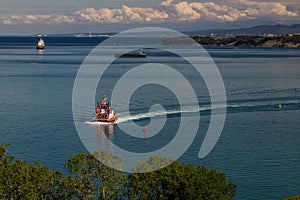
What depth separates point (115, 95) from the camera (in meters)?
34.0

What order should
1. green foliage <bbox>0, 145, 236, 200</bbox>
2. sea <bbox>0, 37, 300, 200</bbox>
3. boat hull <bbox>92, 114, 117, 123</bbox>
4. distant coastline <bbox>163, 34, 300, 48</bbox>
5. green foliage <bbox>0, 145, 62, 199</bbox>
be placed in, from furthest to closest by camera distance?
distant coastline <bbox>163, 34, 300, 48</bbox>
boat hull <bbox>92, 114, 117, 123</bbox>
sea <bbox>0, 37, 300, 200</bbox>
green foliage <bbox>0, 145, 236, 200</bbox>
green foliage <bbox>0, 145, 62, 199</bbox>

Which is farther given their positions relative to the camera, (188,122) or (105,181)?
(188,122)

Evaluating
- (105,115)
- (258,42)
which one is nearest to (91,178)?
(105,115)

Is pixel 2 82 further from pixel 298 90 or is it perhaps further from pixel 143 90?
pixel 298 90

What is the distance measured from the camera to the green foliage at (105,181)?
37.0 ft

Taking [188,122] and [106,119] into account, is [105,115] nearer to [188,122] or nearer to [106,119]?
[106,119]

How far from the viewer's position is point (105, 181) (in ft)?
39.6

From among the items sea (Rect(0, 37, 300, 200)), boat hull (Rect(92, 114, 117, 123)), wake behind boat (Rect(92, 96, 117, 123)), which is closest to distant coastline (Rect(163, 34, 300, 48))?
sea (Rect(0, 37, 300, 200))

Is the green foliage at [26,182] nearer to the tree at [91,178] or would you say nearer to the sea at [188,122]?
the tree at [91,178]

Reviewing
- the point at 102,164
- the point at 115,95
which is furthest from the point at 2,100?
the point at 102,164

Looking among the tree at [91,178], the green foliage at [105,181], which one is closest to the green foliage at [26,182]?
the green foliage at [105,181]

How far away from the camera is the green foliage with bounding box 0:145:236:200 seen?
11.3 metres

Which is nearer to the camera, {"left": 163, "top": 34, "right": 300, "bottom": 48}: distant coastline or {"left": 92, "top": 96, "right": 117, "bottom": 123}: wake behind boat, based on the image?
{"left": 92, "top": 96, "right": 117, "bottom": 123}: wake behind boat

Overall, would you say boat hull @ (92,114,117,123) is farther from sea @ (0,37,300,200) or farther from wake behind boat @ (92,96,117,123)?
sea @ (0,37,300,200)
